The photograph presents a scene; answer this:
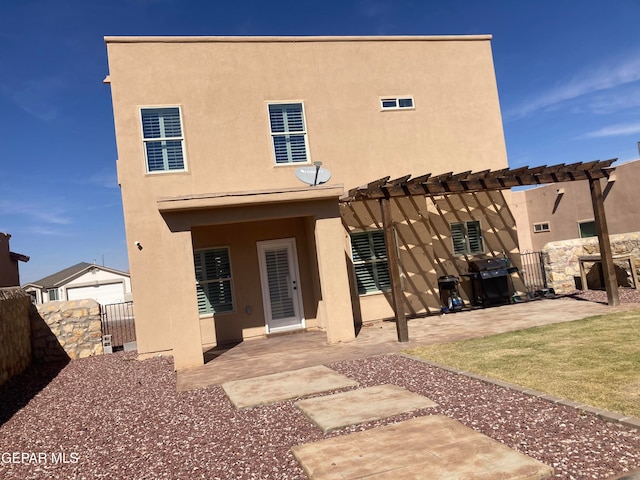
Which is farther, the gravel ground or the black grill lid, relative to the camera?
the black grill lid

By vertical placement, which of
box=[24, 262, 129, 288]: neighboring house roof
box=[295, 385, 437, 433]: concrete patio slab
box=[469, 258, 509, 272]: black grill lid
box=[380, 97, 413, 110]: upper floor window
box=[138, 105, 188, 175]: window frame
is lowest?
box=[295, 385, 437, 433]: concrete patio slab

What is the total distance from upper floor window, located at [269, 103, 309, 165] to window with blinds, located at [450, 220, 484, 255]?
5133mm

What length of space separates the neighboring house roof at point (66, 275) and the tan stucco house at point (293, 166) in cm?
3159

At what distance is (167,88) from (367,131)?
5.47m

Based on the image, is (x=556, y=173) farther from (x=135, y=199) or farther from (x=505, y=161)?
(x=135, y=199)

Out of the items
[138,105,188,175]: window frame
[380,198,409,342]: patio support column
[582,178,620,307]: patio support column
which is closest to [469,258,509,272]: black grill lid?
[582,178,620,307]: patio support column

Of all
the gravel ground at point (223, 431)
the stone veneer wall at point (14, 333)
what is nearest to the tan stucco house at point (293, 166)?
the stone veneer wall at point (14, 333)

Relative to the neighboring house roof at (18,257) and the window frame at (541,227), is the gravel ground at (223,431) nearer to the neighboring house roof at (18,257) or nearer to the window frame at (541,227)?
the neighboring house roof at (18,257)

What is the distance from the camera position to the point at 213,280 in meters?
12.1

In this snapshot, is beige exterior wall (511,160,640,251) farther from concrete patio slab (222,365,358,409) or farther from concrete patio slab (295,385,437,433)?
concrete patio slab (295,385,437,433)

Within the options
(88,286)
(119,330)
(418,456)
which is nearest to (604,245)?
(418,456)

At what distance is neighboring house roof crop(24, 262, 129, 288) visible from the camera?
38.7m

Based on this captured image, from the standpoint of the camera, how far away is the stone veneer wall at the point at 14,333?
9.55 meters

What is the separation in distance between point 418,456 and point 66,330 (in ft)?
37.2
